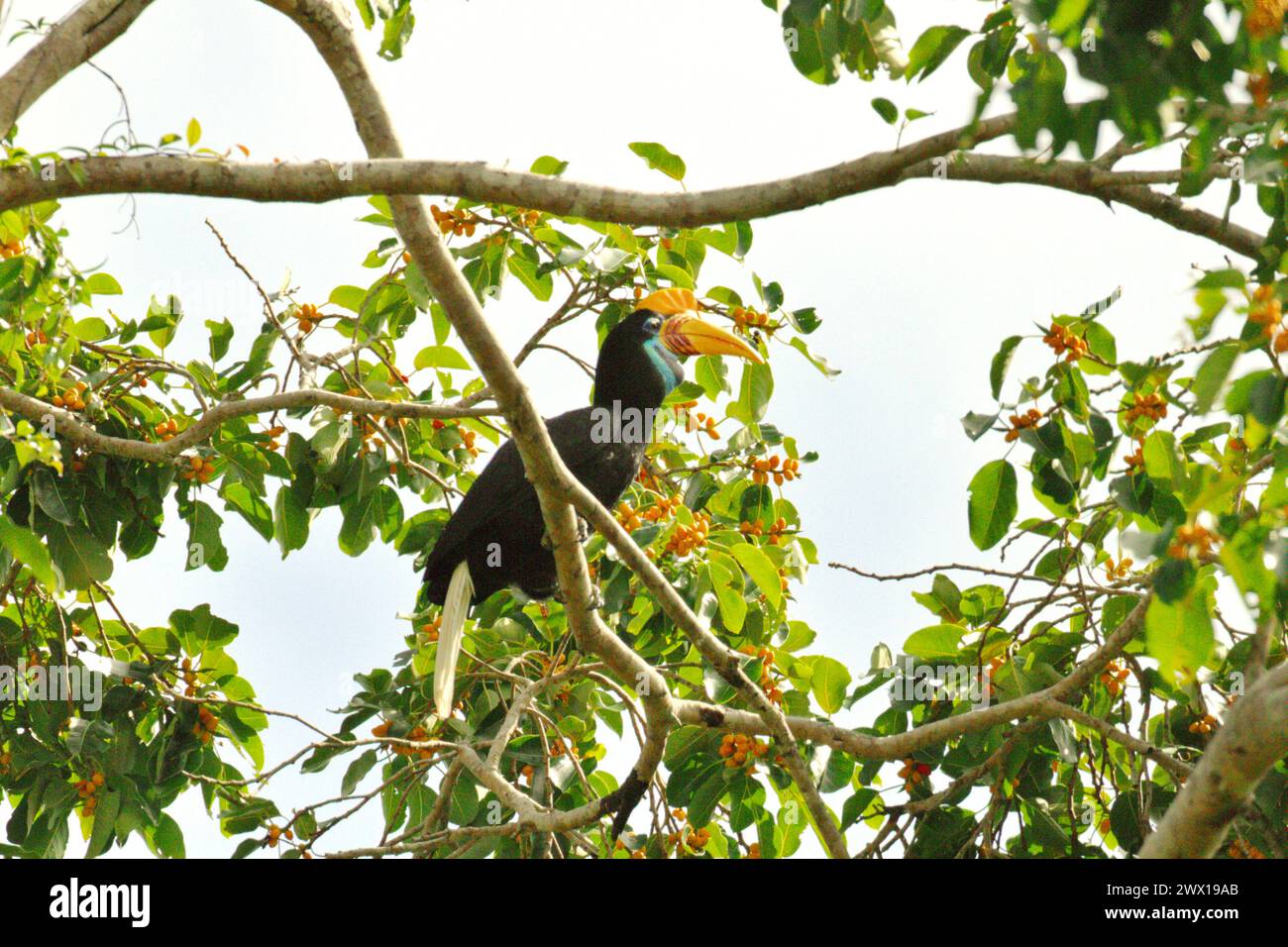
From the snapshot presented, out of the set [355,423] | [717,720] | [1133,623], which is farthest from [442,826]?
[1133,623]

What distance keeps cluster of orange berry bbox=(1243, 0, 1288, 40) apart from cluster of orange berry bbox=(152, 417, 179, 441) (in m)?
3.91

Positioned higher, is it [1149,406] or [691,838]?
[1149,406]

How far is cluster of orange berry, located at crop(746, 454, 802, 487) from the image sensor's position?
4.86 meters

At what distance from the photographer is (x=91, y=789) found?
473 centimetres

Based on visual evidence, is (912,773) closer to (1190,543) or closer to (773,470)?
(773,470)

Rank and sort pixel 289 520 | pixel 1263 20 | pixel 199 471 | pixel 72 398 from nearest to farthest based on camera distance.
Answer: pixel 1263 20 → pixel 72 398 → pixel 199 471 → pixel 289 520

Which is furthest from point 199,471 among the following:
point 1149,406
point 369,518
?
point 1149,406

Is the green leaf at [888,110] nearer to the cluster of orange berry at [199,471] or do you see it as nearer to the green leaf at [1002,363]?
the green leaf at [1002,363]

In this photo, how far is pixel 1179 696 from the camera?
419 cm

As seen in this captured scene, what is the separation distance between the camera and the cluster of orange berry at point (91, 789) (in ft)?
15.5

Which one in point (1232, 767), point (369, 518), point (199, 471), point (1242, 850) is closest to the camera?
point (1232, 767)

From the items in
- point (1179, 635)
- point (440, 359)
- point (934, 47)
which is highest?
point (440, 359)

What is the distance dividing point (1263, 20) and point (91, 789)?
4438 mm

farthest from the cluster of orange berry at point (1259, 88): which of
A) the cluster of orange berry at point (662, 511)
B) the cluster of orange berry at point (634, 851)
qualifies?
the cluster of orange berry at point (634, 851)
